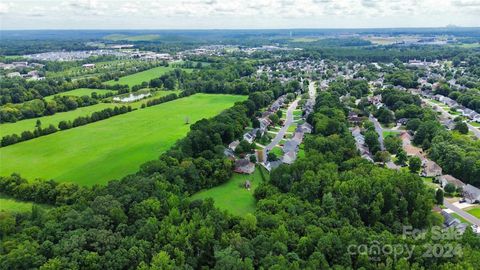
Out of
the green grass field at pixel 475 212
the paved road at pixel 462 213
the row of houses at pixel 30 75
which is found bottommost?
the paved road at pixel 462 213

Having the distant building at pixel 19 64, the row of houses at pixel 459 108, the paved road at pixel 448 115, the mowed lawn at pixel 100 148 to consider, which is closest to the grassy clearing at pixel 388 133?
the paved road at pixel 448 115

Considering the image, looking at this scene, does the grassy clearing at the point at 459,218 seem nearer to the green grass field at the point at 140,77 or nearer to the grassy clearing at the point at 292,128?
the grassy clearing at the point at 292,128

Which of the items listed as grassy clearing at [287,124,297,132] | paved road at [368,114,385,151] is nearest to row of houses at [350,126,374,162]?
paved road at [368,114,385,151]

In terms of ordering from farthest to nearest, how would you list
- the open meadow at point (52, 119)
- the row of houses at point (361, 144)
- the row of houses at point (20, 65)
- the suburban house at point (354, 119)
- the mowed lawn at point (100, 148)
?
1. the row of houses at point (20, 65)
2. the suburban house at point (354, 119)
3. the open meadow at point (52, 119)
4. the row of houses at point (361, 144)
5. the mowed lawn at point (100, 148)

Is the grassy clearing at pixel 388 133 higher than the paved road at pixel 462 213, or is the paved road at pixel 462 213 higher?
the grassy clearing at pixel 388 133

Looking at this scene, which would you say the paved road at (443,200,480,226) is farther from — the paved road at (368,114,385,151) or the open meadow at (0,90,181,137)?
the open meadow at (0,90,181,137)

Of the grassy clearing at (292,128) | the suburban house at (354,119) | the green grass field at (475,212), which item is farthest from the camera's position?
the suburban house at (354,119)

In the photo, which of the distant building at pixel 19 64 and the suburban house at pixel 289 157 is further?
the distant building at pixel 19 64
